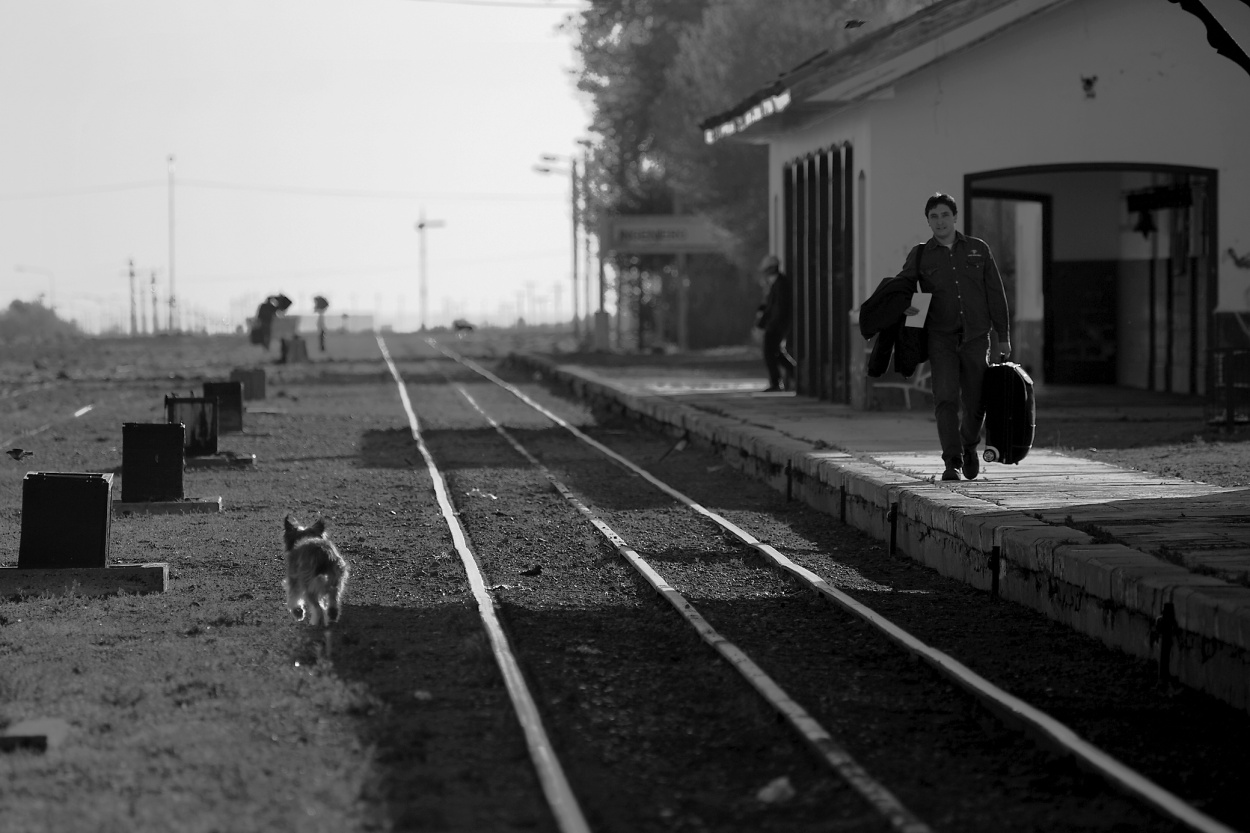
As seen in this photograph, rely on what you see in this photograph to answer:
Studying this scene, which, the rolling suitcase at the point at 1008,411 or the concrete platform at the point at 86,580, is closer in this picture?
the concrete platform at the point at 86,580

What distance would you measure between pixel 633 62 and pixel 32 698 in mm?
58832

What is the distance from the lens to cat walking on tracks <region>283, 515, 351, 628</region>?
336 inches

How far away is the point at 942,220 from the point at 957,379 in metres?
1.15

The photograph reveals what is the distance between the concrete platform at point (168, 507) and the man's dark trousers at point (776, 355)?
13.2 meters

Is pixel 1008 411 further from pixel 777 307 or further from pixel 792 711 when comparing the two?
pixel 777 307

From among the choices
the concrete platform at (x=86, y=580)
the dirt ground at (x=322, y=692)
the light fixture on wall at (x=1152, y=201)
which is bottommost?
the dirt ground at (x=322, y=692)

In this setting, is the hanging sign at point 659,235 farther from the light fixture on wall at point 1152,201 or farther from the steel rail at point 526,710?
the steel rail at point 526,710

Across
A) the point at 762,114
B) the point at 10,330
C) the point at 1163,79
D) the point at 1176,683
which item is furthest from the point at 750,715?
the point at 10,330

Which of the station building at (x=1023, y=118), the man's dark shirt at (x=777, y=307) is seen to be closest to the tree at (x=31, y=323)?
the man's dark shirt at (x=777, y=307)

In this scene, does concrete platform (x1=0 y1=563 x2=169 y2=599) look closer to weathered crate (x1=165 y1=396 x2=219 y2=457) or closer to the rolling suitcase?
the rolling suitcase

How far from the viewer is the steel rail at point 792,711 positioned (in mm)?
5531

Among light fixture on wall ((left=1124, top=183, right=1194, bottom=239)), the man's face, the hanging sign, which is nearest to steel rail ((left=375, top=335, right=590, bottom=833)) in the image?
the man's face

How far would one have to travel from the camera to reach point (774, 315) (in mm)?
25391

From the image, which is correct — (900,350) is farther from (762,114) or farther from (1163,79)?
(762,114)
